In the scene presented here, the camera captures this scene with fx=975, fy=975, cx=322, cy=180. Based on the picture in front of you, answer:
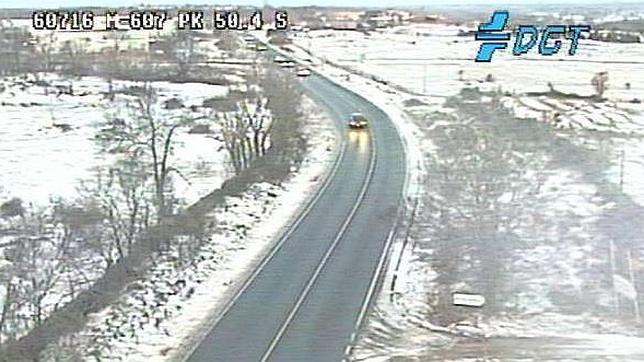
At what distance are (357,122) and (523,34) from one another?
6.36 m

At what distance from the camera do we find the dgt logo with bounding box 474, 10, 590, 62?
841 centimetres

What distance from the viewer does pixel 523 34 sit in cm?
852

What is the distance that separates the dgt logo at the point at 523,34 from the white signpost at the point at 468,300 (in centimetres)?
229

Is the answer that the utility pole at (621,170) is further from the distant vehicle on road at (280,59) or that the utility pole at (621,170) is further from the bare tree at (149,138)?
the distant vehicle on road at (280,59)

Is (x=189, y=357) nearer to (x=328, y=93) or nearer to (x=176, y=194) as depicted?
(x=176, y=194)

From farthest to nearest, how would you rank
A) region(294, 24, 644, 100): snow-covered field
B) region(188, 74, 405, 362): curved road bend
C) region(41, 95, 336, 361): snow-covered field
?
1. region(294, 24, 644, 100): snow-covered field
2. region(41, 95, 336, 361): snow-covered field
3. region(188, 74, 405, 362): curved road bend

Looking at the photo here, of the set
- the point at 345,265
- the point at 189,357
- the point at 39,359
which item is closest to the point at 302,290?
the point at 345,265

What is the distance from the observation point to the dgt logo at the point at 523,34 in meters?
8.41

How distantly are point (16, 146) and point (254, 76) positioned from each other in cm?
399

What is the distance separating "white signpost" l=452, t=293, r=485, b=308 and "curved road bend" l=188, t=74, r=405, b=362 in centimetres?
72

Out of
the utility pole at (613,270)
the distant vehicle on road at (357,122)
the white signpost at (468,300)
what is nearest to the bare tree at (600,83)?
the distant vehicle on road at (357,122)

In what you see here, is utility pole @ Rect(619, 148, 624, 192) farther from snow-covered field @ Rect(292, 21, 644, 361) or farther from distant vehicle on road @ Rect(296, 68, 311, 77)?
distant vehicle on road @ Rect(296, 68, 311, 77)

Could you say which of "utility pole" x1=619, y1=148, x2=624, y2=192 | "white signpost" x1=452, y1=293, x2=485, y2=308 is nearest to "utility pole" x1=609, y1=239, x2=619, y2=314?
"white signpost" x1=452, y1=293, x2=485, y2=308

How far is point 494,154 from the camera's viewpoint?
40.5ft
